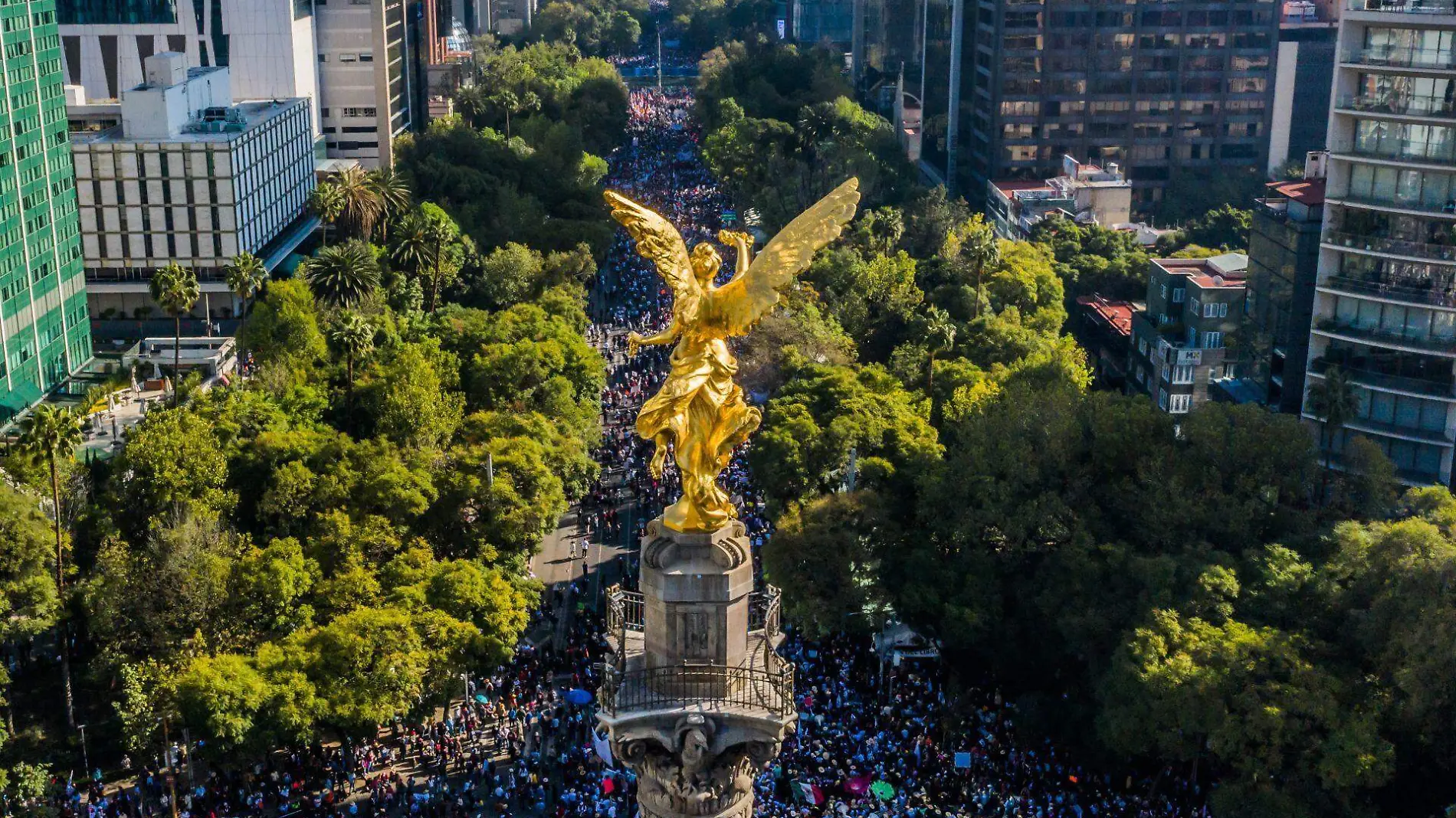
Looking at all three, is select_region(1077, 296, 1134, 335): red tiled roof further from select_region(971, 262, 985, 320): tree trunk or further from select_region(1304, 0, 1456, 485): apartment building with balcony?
select_region(1304, 0, 1456, 485): apartment building with balcony

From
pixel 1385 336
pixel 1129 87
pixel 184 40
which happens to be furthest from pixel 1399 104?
pixel 184 40

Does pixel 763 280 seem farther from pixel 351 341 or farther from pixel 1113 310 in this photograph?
pixel 1113 310

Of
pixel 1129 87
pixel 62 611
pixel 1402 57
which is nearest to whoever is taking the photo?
pixel 62 611

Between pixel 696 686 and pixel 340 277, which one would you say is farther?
pixel 340 277

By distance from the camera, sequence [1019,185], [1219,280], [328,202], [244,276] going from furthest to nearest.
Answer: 1. [1019,185]
2. [328,202]
3. [1219,280]
4. [244,276]

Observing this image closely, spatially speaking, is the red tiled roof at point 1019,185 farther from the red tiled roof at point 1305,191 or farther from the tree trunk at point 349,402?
the tree trunk at point 349,402

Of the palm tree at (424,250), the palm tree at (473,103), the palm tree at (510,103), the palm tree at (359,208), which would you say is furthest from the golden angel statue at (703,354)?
the palm tree at (473,103)
